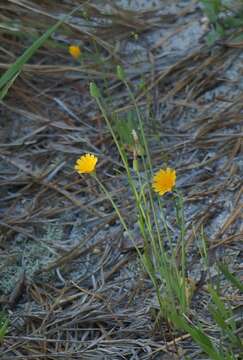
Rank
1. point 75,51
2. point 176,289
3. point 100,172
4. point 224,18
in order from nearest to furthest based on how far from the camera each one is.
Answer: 1. point 176,289
2. point 100,172
3. point 75,51
4. point 224,18

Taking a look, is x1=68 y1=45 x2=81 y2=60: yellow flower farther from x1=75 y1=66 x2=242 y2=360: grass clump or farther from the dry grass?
x1=75 y1=66 x2=242 y2=360: grass clump

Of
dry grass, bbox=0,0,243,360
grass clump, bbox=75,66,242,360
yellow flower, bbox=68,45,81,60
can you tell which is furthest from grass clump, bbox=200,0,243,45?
grass clump, bbox=75,66,242,360

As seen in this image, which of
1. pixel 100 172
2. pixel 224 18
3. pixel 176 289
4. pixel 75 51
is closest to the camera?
pixel 176 289

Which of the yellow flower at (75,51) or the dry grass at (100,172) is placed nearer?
the dry grass at (100,172)

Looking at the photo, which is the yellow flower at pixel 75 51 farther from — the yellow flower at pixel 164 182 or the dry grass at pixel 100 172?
the yellow flower at pixel 164 182

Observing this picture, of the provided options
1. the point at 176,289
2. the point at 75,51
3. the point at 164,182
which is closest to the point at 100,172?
the point at 75,51

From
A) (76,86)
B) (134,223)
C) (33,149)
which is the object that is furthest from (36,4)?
(134,223)

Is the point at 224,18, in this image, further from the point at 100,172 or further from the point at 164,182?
the point at 164,182

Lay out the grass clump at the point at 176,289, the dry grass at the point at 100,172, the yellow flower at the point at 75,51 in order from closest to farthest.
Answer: the grass clump at the point at 176,289
the dry grass at the point at 100,172
the yellow flower at the point at 75,51

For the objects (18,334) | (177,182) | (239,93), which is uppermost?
(239,93)

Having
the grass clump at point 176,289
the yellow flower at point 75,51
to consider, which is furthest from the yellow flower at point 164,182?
the yellow flower at point 75,51

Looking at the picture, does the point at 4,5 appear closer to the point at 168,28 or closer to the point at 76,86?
the point at 76,86
